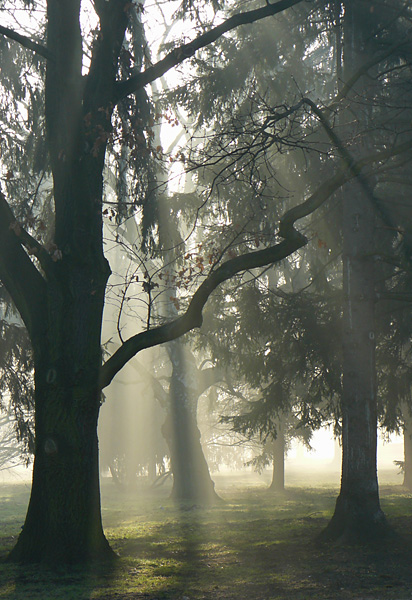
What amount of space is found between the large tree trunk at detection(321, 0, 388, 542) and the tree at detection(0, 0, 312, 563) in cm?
279

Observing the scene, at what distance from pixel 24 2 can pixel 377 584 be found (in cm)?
855

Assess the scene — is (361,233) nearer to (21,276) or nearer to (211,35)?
(211,35)

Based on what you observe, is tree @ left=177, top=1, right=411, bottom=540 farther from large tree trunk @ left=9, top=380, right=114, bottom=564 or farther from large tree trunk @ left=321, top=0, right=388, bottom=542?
large tree trunk @ left=9, top=380, right=114, bottom=564

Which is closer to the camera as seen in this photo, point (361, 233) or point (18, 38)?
point (18, 38)

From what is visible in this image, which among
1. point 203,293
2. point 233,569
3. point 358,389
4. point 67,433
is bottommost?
point 233,569

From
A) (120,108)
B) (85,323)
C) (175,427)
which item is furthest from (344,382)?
(175,427)

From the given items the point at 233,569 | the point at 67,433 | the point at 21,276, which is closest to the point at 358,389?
the point at 233,569

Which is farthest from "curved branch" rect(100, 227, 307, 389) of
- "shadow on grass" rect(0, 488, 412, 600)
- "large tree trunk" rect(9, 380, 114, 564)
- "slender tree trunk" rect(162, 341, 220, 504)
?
"slender tree trunk" rect(162, 341, 220, 504)

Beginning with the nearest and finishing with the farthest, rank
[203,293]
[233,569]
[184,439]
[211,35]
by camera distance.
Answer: [203,293] → [233,569] → [211,35] → [184,439]

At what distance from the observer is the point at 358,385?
361 inches

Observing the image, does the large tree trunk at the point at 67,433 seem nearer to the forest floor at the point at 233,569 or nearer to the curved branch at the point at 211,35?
the forest floor at the point at 233,569

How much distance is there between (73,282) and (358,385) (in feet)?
14.0

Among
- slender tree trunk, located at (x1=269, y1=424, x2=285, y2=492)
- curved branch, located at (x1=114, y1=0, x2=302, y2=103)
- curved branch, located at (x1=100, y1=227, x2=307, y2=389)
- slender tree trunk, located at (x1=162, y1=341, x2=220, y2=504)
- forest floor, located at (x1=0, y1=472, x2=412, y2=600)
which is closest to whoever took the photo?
forest floor, located at (x1=0, y1=472, x2=412, y2=600)

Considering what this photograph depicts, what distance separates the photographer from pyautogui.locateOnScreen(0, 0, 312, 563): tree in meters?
7.12
